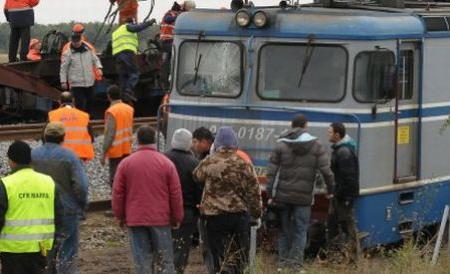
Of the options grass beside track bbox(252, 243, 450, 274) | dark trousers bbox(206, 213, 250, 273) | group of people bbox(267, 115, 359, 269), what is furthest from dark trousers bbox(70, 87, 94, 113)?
dark trousers bbox(206, 213, 250, 273)

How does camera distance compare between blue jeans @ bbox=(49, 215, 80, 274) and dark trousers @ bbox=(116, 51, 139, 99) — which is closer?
blue jeans @ bbox=(49, 215, 80, 274)

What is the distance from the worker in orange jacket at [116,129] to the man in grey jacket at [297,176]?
3288mm

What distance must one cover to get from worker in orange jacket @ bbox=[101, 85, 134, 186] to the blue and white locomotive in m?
1.32

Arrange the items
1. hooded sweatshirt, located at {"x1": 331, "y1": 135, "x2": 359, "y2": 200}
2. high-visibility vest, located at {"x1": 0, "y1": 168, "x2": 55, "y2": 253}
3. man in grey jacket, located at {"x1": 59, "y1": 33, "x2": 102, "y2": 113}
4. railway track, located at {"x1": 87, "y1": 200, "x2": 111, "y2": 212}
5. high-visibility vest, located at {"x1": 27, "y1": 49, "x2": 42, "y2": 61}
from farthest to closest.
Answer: high-visibility vest, located at {"x1": 27, "y1": 49, "x2": 42, "y2": 61}
man in grey jacket, located at {"x1": 59, "y1": 33, "x2": 102, "y2": 113}
railway track, located at {"x1": 87, "y1": 200, "x2": 111, "y2": 212}
hooded sweatshirt, located at {"x1": 331, "y1": 135, "x2": 359, "y2": 200}
high-visibility vest, located at {"x1": 0, "y1": 168, "x2": 55, "y2": 253}

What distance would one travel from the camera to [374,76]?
41.9 ft

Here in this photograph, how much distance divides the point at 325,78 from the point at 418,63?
4.07ft

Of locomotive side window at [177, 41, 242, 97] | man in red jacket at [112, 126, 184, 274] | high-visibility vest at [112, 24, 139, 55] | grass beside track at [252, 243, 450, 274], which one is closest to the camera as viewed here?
man in red jacket at [112, 126, 184, 274]

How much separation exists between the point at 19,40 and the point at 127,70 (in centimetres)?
293

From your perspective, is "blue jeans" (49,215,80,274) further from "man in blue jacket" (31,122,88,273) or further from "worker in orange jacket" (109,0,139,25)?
"worker in orange jacket" (109,0,139,25)

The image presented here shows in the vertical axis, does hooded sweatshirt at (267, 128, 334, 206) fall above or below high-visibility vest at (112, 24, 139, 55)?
below

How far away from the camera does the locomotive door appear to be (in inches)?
517

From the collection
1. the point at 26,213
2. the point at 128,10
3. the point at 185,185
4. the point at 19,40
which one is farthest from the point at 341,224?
the point at 19,40

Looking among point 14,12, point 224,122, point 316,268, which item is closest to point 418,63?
point 224,122

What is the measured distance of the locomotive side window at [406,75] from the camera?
518 inches
